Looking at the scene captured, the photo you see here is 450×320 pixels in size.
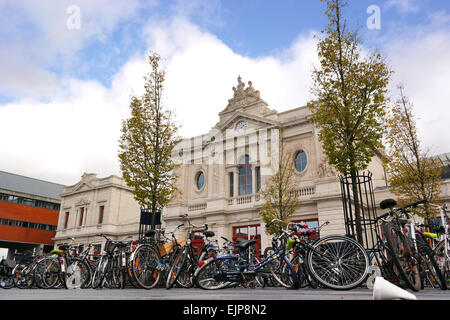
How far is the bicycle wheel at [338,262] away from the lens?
430 centimetres

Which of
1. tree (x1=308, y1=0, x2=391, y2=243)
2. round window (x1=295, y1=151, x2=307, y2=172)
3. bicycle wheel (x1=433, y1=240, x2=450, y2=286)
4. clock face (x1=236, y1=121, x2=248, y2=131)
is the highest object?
clock face (x1=236, y1=121, x2=248, y2=131)

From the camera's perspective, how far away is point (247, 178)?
25.9 meters

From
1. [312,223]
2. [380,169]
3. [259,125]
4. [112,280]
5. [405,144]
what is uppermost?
[259,125]

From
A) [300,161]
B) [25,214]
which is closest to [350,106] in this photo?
[300,161]

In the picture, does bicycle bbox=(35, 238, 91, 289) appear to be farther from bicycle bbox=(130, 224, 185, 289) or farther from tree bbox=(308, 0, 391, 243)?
tree bbox=(308, 0, 391, 243)

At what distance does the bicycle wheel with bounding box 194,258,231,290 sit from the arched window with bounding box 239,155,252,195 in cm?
1987

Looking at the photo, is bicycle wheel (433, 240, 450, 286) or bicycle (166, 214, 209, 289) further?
bicycle (166, 214, 209, 289)

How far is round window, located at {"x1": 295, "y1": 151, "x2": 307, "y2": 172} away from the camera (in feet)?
78.3

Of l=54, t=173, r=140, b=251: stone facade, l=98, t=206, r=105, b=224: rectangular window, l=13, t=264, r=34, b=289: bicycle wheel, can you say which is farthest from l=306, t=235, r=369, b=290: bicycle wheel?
l=98, t=206, r=105, b=224: rectangular window

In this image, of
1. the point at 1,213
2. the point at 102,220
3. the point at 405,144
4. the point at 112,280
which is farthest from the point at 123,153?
the point at 1,213

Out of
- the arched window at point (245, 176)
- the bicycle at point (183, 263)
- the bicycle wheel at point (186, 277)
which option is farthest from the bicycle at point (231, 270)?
the arched window at point (245, 176)

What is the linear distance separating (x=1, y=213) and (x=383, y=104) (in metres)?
47.7

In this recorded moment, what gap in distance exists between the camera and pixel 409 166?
16438mm
